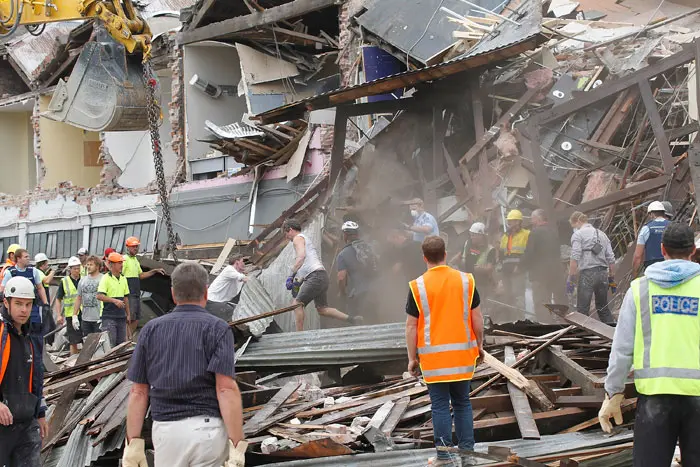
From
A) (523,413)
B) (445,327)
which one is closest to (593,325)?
(523,413)

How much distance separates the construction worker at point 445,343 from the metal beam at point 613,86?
24.2 feet

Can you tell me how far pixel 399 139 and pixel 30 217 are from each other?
16.1m

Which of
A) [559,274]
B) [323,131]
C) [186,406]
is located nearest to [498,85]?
[559,274]

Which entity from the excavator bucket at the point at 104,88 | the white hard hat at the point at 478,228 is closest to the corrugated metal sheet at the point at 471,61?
the white hard hat at the point at 478,228

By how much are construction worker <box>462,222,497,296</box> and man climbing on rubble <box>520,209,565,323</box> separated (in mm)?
450

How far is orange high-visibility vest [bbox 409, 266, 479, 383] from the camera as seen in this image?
19.4 feet

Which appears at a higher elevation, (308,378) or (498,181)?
(498,181)

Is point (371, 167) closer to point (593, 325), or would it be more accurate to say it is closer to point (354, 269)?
point (354, 269)

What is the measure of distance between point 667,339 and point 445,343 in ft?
5.08

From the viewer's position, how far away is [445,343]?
5922 millimetres

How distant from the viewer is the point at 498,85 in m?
14.1

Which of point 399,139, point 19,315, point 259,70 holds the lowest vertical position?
point 19,315

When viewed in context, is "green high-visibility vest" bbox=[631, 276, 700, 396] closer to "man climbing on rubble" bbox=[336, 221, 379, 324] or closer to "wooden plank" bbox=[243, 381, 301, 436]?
"wooden plank" bbox=[243, 381, 301, 436]

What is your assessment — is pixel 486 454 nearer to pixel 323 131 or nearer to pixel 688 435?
pixel 688 435
